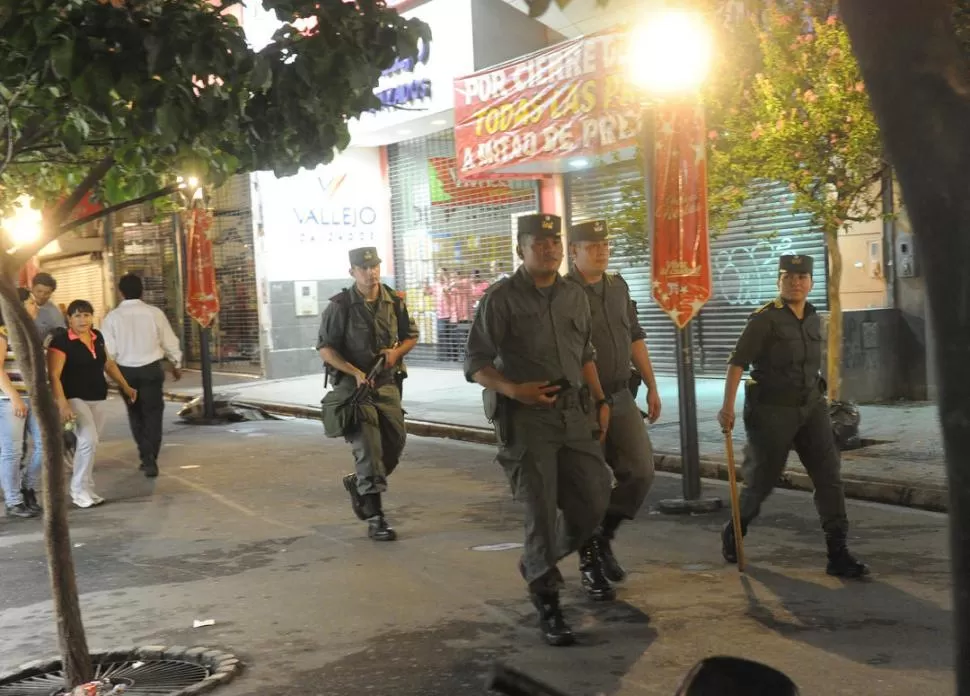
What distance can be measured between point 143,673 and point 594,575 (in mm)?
2338

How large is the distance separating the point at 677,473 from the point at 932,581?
4278 mm

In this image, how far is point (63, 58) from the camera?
13.7ft

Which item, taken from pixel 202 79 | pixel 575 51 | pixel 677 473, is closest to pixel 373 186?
pixel 575 51

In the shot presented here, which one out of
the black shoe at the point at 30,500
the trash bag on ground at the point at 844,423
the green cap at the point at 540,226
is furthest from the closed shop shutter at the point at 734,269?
the green cap at the point at 540,226

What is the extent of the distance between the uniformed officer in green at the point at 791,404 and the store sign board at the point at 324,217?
16.6m

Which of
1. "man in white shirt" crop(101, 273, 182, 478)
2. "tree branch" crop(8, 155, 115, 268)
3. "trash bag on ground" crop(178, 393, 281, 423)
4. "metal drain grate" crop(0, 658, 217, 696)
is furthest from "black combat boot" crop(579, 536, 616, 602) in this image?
"trash bag on ground" crop(178, 393, 281, 423)

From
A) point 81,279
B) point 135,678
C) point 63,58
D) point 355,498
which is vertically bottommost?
point 135,678

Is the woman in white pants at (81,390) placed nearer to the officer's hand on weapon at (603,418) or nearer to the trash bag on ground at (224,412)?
the officer's hand on weapon at (603,418)

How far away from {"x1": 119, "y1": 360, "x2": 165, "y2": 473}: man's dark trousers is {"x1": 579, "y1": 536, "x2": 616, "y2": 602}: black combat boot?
6293 mm

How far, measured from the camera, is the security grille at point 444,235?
20.4 meters

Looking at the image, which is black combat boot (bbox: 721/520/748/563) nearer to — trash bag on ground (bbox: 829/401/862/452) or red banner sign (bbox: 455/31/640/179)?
trash bag on ground (bbox: 829/401/862/452)

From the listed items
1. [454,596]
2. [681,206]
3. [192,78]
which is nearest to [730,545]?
[454,596]

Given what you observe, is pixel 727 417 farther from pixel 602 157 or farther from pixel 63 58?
pixel 602 157

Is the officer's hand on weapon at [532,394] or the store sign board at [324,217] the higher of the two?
the store sign board at [324,217]
